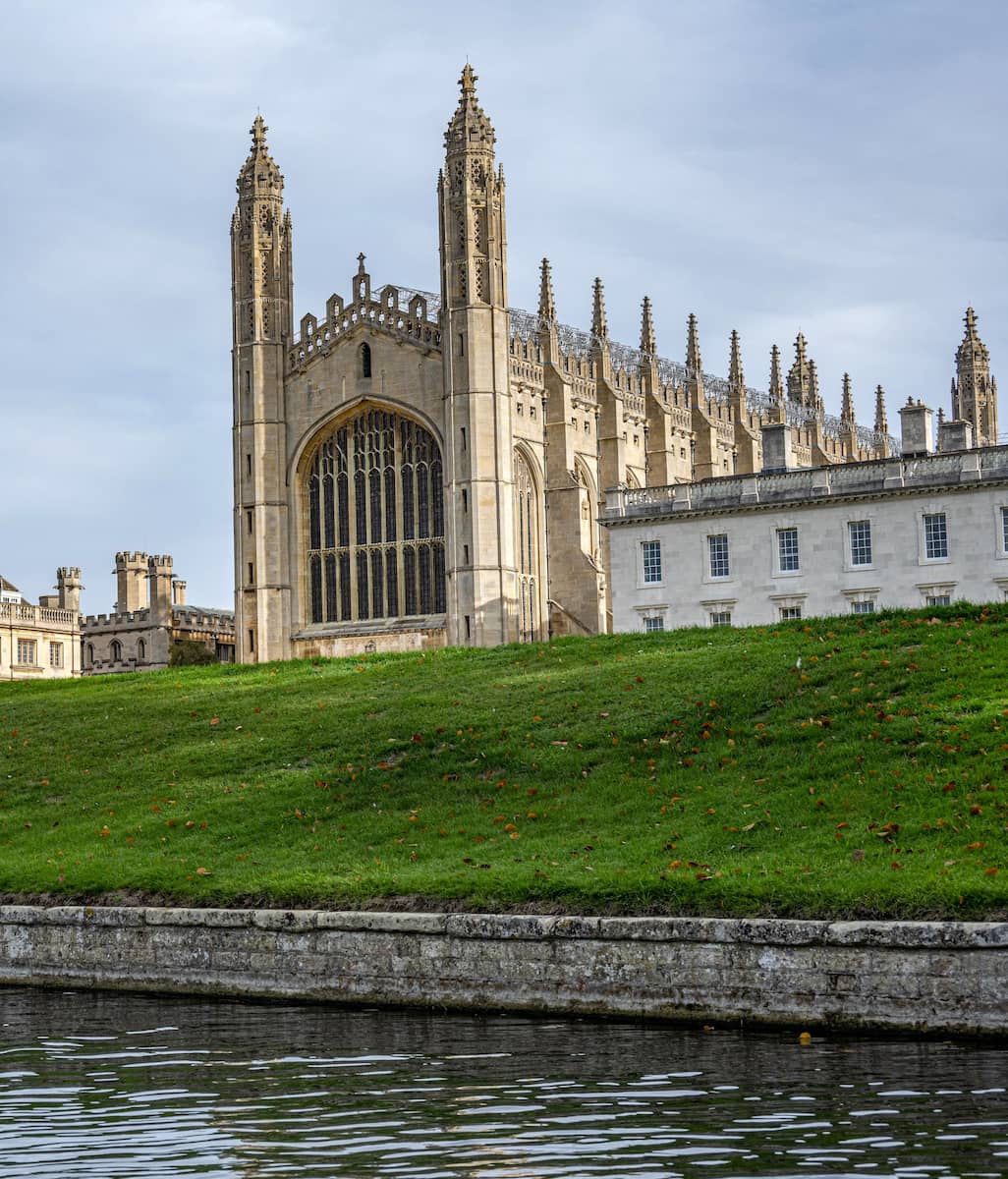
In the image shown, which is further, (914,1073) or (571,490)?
(571,490)

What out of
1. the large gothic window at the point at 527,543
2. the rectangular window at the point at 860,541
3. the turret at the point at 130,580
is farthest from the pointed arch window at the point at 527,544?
the turret at the point at 130,580

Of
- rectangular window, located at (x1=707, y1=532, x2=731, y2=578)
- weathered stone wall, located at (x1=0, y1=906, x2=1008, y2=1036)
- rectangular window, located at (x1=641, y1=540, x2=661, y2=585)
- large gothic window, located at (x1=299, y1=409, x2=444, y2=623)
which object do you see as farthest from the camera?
large gothic window, located at (x1=299, y1=409, x2=444, y2=623)

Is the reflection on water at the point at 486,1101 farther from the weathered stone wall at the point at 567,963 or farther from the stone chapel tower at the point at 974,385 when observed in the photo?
the stone chapel tower at the point at 974,385

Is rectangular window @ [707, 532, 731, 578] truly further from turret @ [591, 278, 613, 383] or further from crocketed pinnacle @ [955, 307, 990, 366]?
crocketed pinnacle @ [955, 307, 990, 366]

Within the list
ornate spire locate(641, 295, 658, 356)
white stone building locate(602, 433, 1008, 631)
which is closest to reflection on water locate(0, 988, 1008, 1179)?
white stone building locate(602, 433, 1008, 631)

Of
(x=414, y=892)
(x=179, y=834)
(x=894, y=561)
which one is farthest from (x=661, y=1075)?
(x=894, y=561)

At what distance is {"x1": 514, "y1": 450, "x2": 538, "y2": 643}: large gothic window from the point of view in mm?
66500

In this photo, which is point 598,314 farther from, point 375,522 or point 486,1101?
point 486,1101

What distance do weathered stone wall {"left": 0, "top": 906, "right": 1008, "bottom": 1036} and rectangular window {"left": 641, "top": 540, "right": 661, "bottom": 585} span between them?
3618cm

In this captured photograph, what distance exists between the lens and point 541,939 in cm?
1467

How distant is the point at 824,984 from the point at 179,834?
10402mm

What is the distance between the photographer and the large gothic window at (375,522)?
65.3m

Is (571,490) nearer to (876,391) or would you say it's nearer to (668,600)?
(668,600)

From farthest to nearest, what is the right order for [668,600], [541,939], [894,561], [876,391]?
[876,391] → [668,600] → [894,561] → [541,939]
